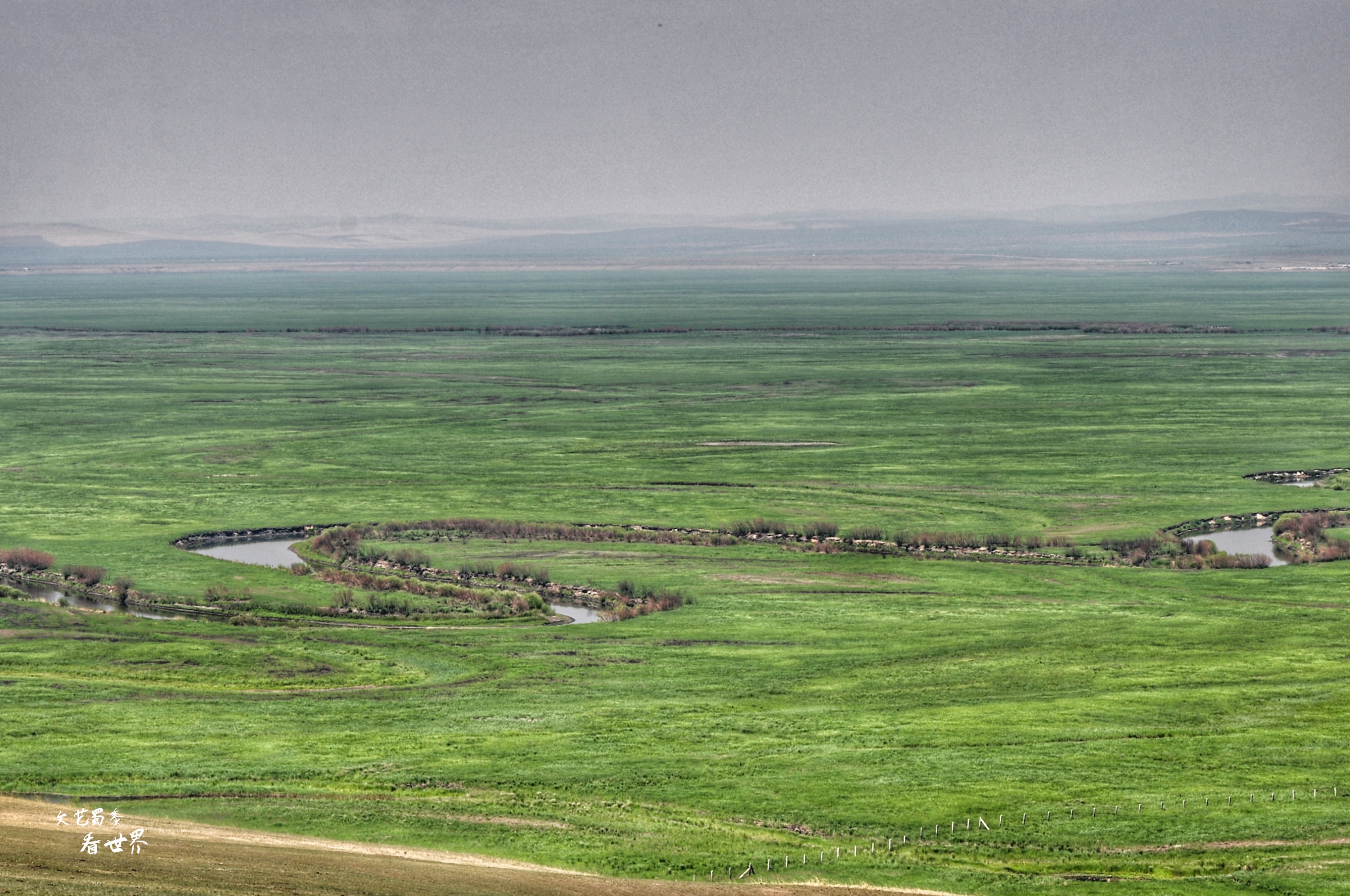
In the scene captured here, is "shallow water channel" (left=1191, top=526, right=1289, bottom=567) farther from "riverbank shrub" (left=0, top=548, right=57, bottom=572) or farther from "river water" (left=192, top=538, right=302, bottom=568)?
"riverbank shrub" (left=0, top=548, right=57, bottom=572)

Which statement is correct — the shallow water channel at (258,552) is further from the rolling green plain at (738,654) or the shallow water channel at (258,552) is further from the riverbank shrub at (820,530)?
the riverbank shrub at (820,530)

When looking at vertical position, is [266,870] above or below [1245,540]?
below

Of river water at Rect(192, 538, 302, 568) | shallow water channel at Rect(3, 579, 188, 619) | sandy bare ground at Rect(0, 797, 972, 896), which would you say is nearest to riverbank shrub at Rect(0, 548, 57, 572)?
shallow water channel at Rect(3, 579, 188, 619)

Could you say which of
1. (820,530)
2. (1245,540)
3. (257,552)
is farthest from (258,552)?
(1245,540)

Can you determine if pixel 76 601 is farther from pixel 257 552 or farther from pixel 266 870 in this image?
pixel 266 870

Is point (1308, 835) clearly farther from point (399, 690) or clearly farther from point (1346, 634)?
point (399, 690)

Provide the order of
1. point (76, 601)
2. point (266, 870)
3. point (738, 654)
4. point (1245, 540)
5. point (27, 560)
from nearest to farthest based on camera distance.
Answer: point (266, 870), point (738, 654), point (76, 601), point (27, 560), point (1245, 540)

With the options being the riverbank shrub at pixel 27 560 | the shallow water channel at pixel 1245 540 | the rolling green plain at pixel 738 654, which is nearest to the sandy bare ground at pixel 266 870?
the rolling green plain at pixel 738 654
